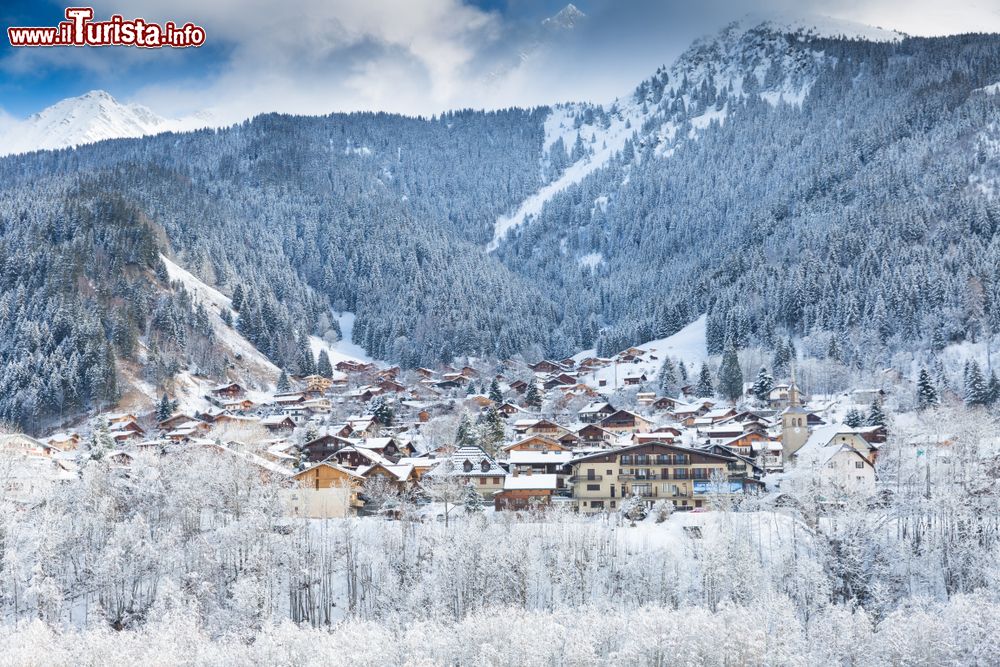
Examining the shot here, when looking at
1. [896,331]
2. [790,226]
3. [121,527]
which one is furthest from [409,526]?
[790,226]

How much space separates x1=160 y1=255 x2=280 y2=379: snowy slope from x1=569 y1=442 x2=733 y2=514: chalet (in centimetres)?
8950

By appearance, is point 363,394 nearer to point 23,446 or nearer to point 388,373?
point 388,373

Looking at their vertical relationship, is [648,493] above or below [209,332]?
below

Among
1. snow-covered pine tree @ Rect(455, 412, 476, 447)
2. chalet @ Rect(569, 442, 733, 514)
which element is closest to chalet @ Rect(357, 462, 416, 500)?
snow-covered pine tree @ Rect(455, 412, 476, 447)

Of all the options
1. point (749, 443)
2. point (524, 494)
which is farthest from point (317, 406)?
point (524, 494)

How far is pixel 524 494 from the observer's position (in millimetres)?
73500

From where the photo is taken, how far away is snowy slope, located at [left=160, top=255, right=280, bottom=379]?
15538 centimetres

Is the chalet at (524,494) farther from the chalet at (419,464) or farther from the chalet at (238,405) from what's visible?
the chalet at (238,405)

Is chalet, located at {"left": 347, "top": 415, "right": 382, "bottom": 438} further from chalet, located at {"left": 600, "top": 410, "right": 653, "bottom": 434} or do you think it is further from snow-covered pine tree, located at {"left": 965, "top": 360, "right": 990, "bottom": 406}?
snow-covered pine tree, located at {"left": 965, "top": 360, "right": 990, "bottom": 406}

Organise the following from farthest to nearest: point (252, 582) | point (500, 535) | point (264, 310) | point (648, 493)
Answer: point (264, 310) < point (648, 493) < point (500, 535) < point (252, 582)

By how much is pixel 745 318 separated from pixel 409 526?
108 metres

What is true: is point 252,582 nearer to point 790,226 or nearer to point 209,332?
point 209,332

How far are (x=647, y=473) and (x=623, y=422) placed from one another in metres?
32.2

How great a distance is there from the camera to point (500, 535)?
5997cm
